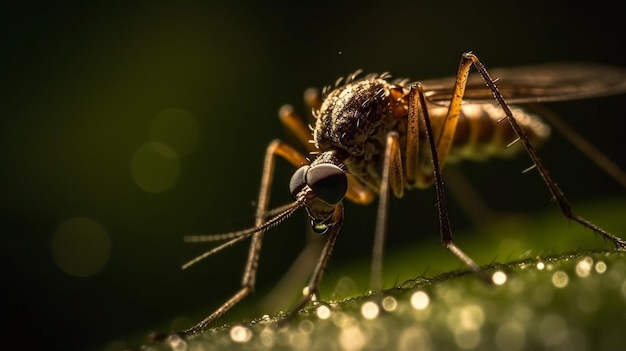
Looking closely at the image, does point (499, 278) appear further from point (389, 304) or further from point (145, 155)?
point (145, 155)

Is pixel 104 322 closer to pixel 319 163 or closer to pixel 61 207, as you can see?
pixel 61 207

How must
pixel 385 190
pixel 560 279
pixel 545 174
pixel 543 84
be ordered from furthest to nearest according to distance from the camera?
pixel 543 84
pixel 545 174
pixel 385 190
pixel 560 279

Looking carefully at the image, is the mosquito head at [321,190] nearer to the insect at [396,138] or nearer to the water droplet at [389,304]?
the insect at [396,138]

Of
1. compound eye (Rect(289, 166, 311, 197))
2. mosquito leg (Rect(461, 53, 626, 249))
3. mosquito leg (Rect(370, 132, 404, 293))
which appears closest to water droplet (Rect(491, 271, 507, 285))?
mosquito leg (Rect(370, 132, 404, 293))

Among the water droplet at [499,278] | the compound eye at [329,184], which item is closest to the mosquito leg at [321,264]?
the compound eye at [329,184]

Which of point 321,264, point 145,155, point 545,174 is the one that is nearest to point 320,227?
point 321,264

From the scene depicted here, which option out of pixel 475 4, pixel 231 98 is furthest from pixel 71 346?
pixel 475 4
